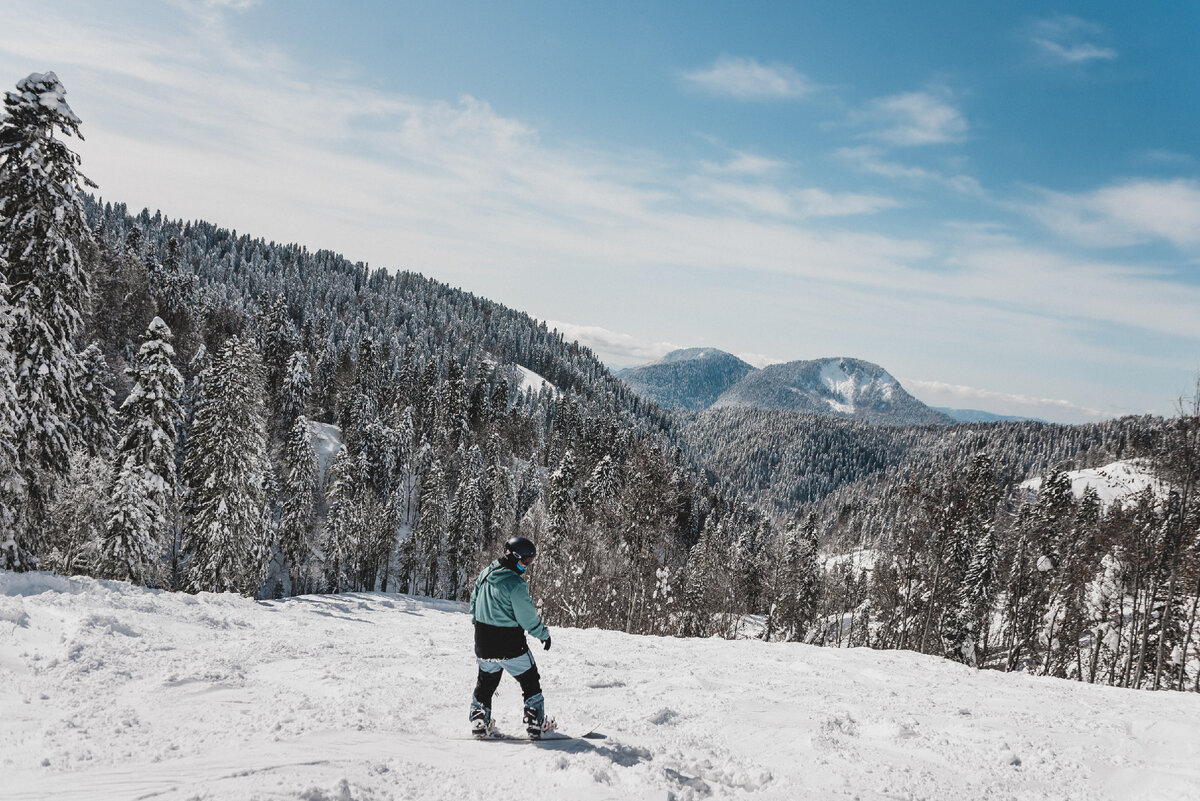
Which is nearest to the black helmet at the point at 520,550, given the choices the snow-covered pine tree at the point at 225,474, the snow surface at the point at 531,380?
the snow-covered pine tree at the point at 225,474

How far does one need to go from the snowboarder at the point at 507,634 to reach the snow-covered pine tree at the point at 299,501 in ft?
155

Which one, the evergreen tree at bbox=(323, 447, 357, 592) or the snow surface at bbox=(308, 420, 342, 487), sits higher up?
the snow surface at bbox=(308, 420, 342, 487)

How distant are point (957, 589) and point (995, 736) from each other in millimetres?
33632

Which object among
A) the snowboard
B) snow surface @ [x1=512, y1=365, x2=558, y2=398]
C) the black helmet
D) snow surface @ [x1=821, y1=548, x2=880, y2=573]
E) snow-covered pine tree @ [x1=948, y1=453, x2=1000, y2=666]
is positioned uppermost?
snow surface @ [x1=512, y1=365, x2=558, y2=398]

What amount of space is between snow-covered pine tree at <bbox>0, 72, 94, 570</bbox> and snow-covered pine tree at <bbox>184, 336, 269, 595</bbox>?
968 cm

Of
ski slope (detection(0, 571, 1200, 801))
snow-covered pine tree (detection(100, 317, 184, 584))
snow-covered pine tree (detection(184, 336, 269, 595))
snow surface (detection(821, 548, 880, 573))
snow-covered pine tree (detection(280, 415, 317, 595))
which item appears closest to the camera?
ski slope (detection(0, 571, 1200, 801))

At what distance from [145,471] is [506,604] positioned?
75.5 ft

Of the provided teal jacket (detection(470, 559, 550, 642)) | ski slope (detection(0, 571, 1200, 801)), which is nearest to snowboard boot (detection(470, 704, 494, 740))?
ski slope (detection(0, 571, 1200, 801))

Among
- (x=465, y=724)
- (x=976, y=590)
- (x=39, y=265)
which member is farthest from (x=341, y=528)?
(x=976, y=590)

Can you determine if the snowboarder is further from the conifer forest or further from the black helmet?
the conifer forest

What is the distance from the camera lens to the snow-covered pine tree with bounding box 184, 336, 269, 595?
984 inches

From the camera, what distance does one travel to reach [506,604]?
5934 mm

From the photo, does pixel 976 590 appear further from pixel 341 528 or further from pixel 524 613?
pixel 341 528

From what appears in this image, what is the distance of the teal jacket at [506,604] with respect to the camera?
5.88 meters
